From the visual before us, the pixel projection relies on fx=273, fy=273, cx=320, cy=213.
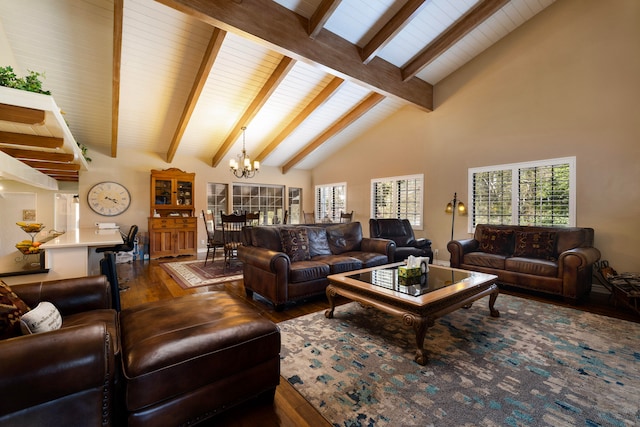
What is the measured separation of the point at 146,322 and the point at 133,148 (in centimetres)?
637

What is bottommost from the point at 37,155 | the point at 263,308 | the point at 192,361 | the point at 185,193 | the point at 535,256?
the point at 263,308

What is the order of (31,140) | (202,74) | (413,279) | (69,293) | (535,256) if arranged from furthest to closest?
1. (202,74)
2. (535,256)
3. (413,279)
4. (31,140)
5. (69,293)

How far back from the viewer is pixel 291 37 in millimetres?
3682

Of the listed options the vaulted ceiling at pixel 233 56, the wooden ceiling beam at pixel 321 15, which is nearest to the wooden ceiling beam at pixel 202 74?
the vaulted ceiling at pixel 233 56

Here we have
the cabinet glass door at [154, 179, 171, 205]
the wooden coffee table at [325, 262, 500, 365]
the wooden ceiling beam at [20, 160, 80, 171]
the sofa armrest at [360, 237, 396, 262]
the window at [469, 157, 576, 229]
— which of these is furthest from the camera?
the cabinet glass door at [154, 179, 171, 205]

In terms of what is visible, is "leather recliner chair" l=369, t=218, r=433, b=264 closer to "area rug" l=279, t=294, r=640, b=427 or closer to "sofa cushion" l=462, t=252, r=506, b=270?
"sofa cushion" l=462, t=252, r=506, b=270

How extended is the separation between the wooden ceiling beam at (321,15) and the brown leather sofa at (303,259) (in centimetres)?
273

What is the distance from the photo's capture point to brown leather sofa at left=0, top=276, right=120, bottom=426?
93cm

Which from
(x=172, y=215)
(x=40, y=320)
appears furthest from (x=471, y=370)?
(x=172, y=215)

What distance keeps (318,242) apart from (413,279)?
161cm

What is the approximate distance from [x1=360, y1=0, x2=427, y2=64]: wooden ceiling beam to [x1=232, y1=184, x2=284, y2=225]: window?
16.5ft

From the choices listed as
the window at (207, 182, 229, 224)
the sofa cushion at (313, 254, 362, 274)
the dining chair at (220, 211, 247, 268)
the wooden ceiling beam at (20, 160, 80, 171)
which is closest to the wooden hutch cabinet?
the window at (207, 182, 229, 224)

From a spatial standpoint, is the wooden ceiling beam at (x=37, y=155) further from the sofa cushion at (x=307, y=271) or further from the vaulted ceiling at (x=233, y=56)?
the sofa cushion at (x=307, y=271)

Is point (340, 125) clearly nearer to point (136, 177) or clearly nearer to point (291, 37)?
point (291, 37)
